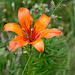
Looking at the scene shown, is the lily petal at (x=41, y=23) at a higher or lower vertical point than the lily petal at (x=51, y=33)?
higher

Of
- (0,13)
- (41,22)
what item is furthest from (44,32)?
(0,13)

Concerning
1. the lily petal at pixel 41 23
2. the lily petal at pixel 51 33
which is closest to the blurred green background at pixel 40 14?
the lily petal at pixel 41 23

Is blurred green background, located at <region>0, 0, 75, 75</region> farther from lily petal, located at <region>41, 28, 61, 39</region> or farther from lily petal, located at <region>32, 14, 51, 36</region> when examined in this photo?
lily petal, located at <region>41, 28, 61, 39</region>

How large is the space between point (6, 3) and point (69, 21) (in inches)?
49.4

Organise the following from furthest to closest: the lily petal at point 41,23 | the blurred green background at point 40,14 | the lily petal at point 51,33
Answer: the blurred green background at point 40,14 < the lily petal at point 41,23 < the lily petal at point 51,33

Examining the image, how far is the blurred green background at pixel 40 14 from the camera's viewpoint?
1.24 meters

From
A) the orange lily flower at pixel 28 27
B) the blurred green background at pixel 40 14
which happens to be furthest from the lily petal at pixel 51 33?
the blurred green background at pixel 40 14

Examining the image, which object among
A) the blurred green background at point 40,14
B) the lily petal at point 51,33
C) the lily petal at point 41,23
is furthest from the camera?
the blurred green background at point 40,14

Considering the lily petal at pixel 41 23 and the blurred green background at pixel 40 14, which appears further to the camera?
the blurred green background at pixel 40 14

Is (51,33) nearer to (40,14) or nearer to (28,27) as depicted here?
(28,27)

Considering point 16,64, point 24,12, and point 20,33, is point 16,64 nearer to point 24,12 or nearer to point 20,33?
point 20,33

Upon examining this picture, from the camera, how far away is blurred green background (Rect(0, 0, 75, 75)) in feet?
4.06

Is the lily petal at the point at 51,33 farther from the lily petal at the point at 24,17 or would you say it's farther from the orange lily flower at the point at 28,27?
the lily petal at the point at 24,17

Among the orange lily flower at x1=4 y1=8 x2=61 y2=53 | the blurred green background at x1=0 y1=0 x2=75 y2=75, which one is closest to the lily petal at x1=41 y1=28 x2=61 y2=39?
the orange lily flower at x1=4 y1=8 x2=61 y2=53
